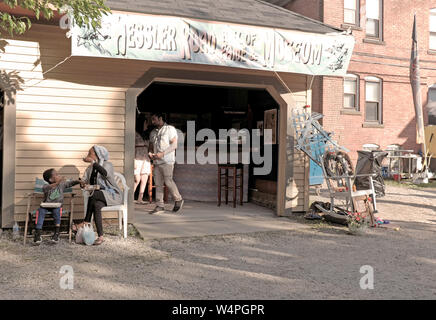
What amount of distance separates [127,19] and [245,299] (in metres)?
4.43

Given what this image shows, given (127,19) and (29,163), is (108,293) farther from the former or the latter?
(127,19)

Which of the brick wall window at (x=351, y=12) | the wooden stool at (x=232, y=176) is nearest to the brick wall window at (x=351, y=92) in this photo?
the brick wall window at (x=351, y=12)

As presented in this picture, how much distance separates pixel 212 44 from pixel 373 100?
1366 centimetres

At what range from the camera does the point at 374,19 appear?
61.6ft

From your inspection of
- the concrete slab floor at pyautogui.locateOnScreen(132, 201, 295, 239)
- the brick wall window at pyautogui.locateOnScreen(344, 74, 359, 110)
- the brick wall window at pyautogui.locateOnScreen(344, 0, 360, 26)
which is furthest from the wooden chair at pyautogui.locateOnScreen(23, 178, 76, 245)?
the brick wall window at pyautogui.locateOnScreen(344, 0, 360, 26)

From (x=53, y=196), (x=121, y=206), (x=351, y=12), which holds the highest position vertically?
(x=351, y=12)

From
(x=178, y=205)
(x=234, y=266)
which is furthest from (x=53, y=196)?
(x=234, y=266)

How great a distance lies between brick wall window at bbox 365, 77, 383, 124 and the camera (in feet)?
61.4

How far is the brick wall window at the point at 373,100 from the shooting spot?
18709 millimetres

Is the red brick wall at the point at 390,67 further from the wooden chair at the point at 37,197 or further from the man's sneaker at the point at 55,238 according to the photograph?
the man's sneaker at the point at 55,238

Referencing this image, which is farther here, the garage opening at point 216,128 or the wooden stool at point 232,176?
the wooden stool at point 232,176

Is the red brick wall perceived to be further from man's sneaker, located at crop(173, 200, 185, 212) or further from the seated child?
the seated child

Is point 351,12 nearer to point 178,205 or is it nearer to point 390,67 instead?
point 390,67

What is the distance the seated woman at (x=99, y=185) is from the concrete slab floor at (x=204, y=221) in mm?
744
